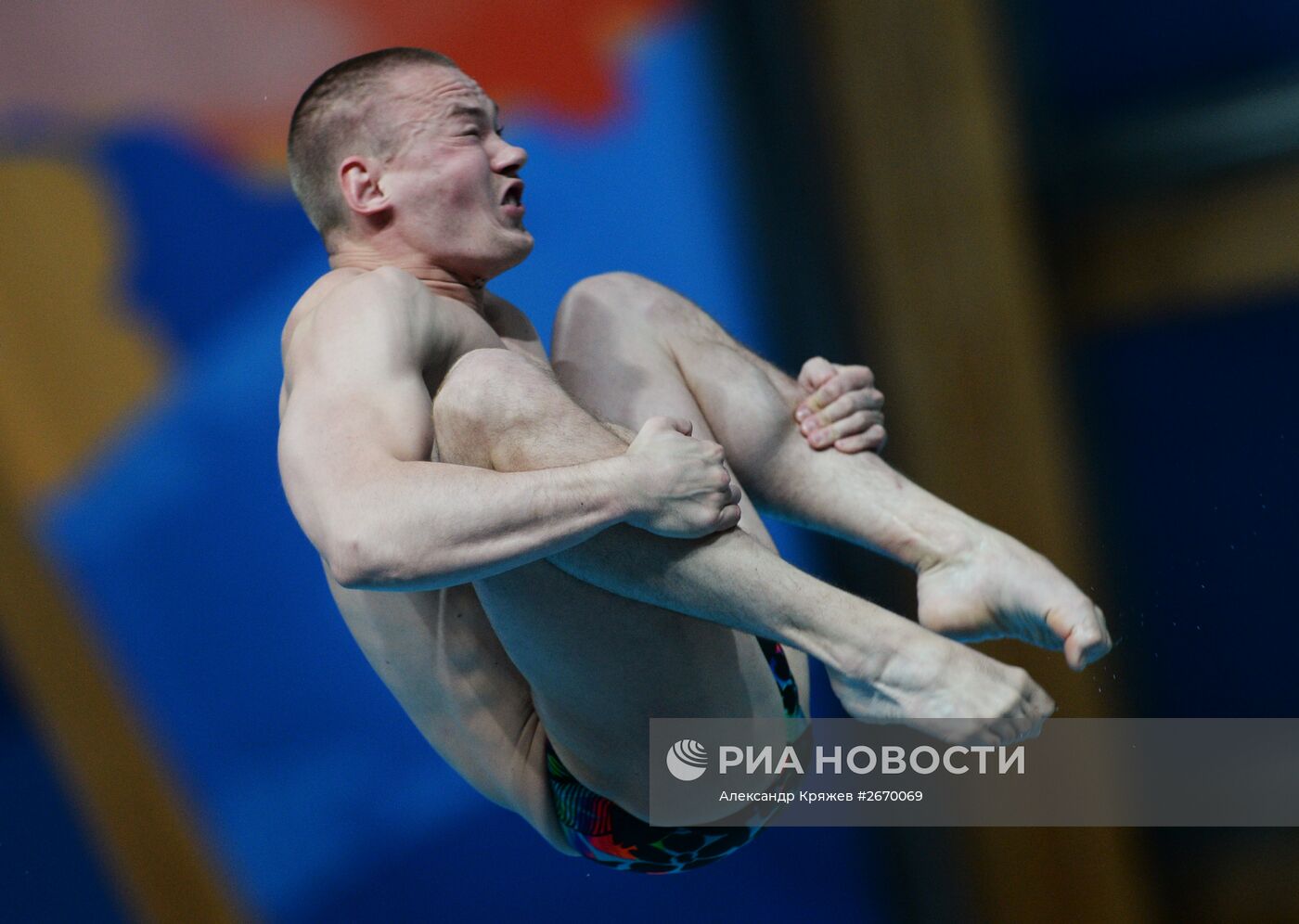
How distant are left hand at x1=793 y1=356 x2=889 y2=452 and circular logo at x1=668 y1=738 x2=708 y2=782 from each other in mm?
357

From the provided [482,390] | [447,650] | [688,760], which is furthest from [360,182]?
[688,760]

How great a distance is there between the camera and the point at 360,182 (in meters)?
1.41

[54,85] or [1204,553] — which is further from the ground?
[54,85]

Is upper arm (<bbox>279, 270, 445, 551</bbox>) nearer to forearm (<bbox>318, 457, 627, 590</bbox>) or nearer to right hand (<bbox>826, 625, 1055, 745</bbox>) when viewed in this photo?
forearm (<bbox>318, 457, 627, 590</bbox>)

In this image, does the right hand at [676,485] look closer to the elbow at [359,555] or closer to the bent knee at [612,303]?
the elbow at [359,555]

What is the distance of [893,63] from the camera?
267 centimetres

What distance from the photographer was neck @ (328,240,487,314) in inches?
56.0

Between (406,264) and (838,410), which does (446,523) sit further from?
(838,410)

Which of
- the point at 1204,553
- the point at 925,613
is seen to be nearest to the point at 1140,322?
the point at 1204,553

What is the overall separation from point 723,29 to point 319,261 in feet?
2.74

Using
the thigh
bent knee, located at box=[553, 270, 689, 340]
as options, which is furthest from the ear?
the thigh

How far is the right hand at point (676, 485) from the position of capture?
1140mm

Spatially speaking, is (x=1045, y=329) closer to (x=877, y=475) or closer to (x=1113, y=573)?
(x=1113, y=573)

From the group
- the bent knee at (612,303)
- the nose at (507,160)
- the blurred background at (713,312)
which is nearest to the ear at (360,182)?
the nose at (507,160)
